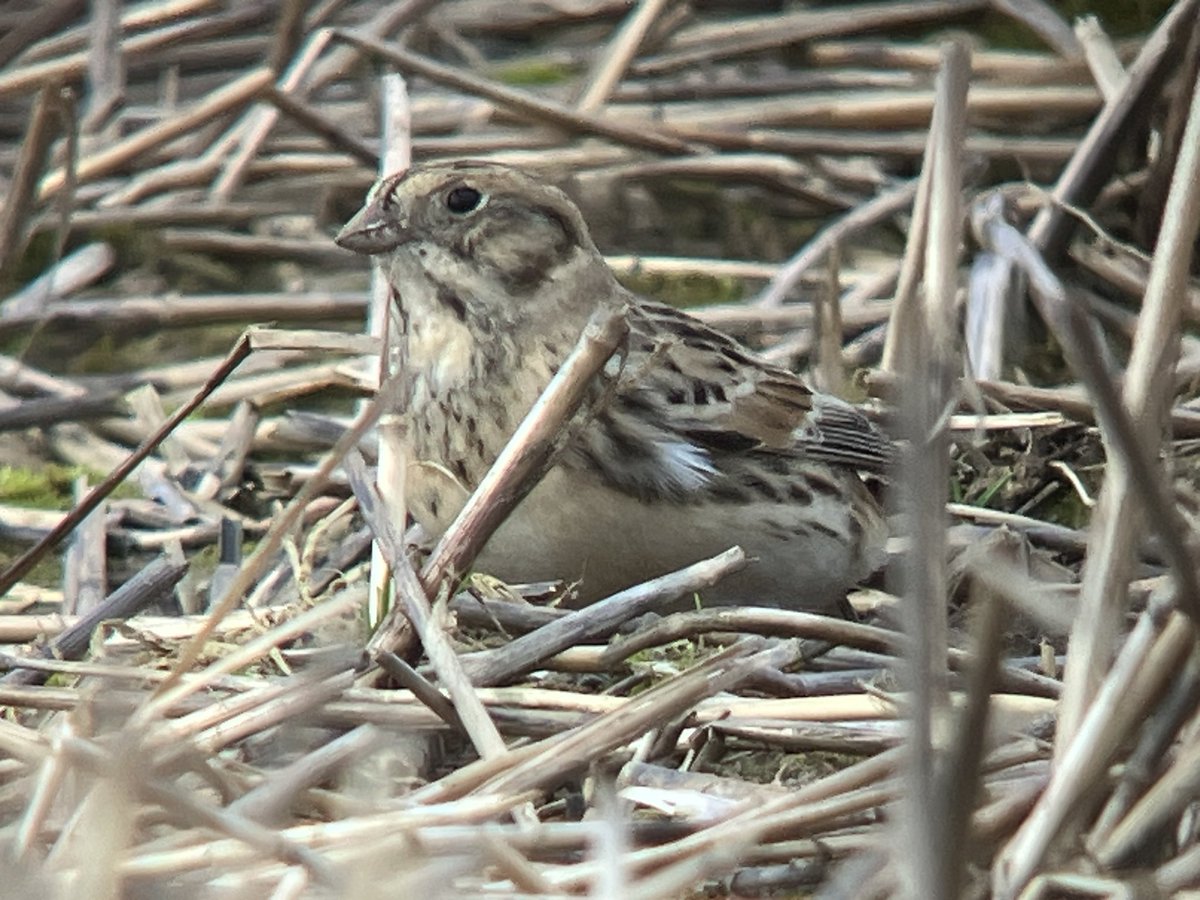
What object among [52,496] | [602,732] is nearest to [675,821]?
[602,732]

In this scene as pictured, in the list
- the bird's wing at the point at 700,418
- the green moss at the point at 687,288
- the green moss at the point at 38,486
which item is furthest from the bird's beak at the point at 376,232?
the green moss at the point at 687,288

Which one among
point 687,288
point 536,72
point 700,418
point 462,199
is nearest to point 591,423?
point 700,418

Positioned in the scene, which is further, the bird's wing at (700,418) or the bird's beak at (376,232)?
the bird's beak at (376,232)

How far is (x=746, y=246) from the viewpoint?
5.78 m

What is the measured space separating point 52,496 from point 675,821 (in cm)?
245

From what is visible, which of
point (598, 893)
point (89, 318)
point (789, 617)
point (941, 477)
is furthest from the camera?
point (89, 318)

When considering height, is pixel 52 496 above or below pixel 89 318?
below

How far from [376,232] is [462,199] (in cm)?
17

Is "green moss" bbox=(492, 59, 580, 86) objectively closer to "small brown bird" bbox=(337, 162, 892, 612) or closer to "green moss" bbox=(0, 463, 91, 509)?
"green moss" bbox=(0, 463, 91, 509)

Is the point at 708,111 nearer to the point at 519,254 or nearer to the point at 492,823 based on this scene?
the point at 519,254

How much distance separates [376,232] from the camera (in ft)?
12.1

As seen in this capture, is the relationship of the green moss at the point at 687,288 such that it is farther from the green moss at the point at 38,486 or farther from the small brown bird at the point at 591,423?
the green moss at the point at 38,486

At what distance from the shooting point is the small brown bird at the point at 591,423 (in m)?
3.48

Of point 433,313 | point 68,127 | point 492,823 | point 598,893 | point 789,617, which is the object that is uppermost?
point 68,127
